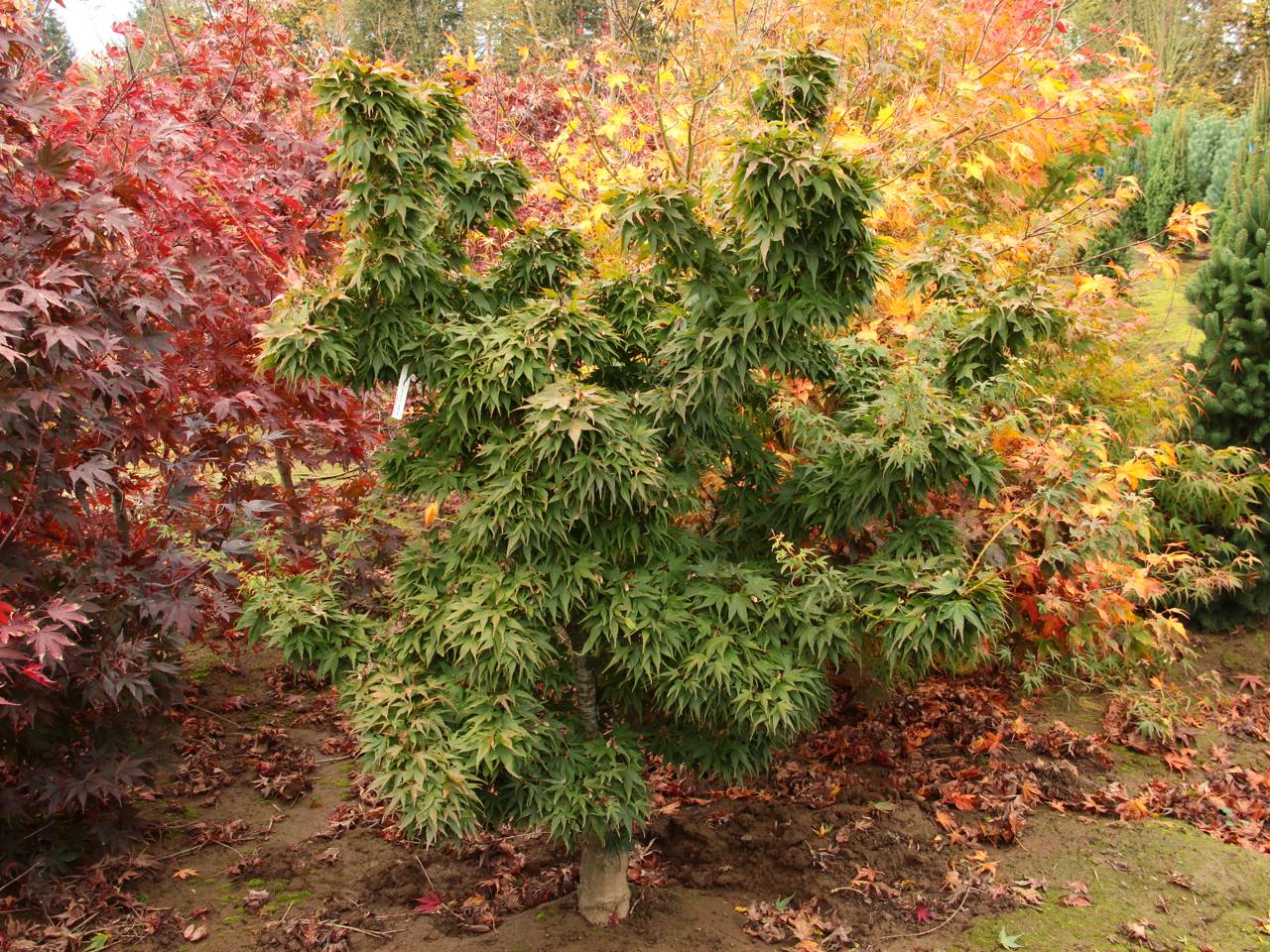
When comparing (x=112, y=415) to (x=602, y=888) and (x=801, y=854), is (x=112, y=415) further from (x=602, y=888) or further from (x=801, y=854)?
(x=801, y=854)

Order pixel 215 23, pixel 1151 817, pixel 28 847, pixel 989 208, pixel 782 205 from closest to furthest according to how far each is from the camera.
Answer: pixel 782 205, pixel 28 847, pixel 1151 817, pixel 215 23, pixel 989 208

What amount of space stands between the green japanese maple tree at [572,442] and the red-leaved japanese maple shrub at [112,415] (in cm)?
93

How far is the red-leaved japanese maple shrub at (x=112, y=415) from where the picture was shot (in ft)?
11.8

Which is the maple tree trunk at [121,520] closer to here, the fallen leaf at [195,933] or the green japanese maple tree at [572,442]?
the green japanese maple tree at [572,442]

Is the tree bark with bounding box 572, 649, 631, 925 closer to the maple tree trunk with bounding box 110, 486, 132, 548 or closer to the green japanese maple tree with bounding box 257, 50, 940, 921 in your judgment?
the green japanese maple tree with bounding box 257, 50, 940, 921

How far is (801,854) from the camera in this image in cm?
459

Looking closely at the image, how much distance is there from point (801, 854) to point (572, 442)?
8.70ft

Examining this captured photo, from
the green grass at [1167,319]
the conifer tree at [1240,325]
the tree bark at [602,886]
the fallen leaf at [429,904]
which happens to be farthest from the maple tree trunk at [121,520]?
the conifer tree at [1240,325]

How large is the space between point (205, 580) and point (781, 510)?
2636mm

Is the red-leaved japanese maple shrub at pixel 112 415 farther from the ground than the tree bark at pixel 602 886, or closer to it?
farther from the ground

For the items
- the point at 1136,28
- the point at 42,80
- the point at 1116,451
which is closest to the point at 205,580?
the point at 42,80

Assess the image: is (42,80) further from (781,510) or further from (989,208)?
(989,208)

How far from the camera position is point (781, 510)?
383 centimetres

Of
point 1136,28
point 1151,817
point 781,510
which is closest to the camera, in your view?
point 781,510
